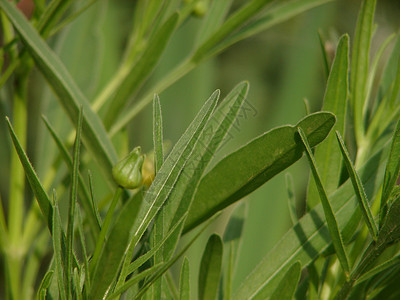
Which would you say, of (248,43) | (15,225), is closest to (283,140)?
(15,225)

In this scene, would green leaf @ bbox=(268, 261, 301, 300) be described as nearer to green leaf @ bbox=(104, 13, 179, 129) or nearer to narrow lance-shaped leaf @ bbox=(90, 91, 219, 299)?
narrow lance-shaped leaf @ bbox=(90, 91, 219, 299)

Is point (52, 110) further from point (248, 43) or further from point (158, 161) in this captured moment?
point (248, 43)

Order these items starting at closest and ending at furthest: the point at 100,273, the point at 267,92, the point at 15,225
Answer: the point at 100,273 < the point at 15,225 < the point at 267,92

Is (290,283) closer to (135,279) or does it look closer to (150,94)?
(135,279)

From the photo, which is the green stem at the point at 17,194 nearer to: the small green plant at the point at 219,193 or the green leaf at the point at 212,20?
the small green plant at the point at 219,193

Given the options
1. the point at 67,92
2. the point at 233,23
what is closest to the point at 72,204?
the point at 67,92
